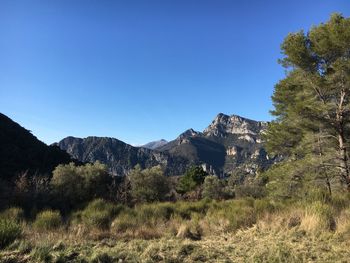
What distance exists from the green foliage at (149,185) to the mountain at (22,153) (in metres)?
18.0

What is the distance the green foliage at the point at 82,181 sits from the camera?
25062 millimetres

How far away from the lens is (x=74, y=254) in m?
5.77

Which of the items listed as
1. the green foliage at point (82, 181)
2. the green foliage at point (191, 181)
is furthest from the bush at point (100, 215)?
the green foliage at point (191, 181)

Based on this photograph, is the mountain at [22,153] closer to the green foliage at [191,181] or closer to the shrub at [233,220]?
the green foliage at [191,181]

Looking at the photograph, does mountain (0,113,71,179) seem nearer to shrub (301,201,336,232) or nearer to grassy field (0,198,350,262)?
grassy field (0,198,350,262)

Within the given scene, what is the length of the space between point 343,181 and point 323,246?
431 inches

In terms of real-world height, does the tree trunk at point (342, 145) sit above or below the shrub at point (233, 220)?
above

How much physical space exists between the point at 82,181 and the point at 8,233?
21.2 metres

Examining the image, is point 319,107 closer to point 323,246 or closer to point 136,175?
point 323,246

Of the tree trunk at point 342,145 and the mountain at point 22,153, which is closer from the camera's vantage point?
the tree trunk at point 342,145

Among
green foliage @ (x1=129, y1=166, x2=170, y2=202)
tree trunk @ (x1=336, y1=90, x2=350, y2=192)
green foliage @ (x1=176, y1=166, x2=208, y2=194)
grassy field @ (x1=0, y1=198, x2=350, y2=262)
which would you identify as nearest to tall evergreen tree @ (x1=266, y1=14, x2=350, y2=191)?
tree trunk @ (x1=336, y1=90, x2=350, y2=192)

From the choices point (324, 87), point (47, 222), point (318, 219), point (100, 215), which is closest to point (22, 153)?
point (100, 215)

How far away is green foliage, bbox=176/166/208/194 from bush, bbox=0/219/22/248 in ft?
134

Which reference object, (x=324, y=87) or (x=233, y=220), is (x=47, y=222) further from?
(x=324, y=87)
